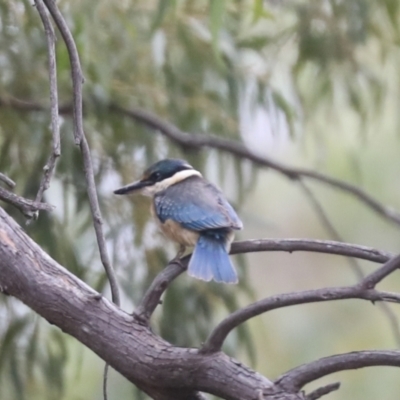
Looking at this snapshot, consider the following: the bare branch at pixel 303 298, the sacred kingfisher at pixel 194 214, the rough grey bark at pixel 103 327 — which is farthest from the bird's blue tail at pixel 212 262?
the bare branch at pixel 303 298

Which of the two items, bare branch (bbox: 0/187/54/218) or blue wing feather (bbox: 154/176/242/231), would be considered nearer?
bare branch (bbox: 0/187/54/218)

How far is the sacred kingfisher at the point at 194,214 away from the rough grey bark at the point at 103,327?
331mm

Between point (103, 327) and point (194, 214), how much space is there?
2.15ft

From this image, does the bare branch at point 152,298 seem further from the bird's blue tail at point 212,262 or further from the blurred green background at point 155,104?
the blurred green background at point 155,104

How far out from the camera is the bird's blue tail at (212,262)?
58.9 inches

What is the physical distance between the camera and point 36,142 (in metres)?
1.88

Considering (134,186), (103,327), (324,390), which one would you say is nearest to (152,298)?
(103,327)

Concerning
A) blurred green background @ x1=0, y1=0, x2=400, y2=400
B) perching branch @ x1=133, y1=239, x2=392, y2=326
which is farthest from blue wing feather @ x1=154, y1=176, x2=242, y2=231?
perching branch @ x1=133, y1=239, x2=392, y2=326

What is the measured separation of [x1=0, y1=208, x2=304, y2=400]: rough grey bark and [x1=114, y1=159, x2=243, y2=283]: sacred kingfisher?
1.09 ft

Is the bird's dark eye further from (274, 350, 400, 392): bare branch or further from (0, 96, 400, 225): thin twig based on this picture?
(274, 350, 400, 392): bare branch

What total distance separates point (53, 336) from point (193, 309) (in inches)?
12.5

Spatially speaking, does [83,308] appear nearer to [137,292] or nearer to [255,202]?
[137,292]

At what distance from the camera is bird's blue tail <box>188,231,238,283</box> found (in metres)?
1.50

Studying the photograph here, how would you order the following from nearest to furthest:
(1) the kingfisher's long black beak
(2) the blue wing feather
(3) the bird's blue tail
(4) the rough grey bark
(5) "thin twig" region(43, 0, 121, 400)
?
(4) the rough grey bark → (5) "thin twig" region(43, 0, 121, 400) → (3) the bird's blue tail → (2) the blue wing feather → (1) the kingfisher's long black beak
